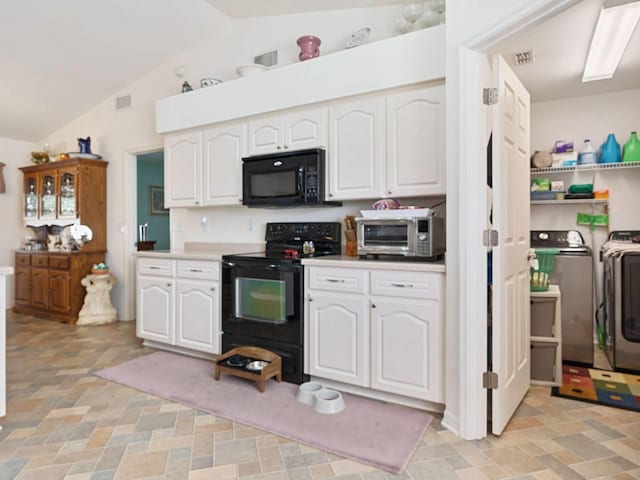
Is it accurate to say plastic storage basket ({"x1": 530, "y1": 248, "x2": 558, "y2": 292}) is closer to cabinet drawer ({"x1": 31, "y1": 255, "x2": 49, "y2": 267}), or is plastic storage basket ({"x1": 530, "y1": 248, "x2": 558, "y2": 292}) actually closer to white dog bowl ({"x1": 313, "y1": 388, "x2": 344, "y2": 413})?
white dog bowl ({"x1": 313, "y1": 388, "x2": 344, "y2": 413})

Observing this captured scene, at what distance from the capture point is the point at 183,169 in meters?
3.73

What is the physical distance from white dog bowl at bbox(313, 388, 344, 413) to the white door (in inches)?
33.0

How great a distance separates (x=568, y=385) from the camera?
2.67 metres

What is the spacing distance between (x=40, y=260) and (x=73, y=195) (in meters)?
0.91

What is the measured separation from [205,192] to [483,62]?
250 centimetres

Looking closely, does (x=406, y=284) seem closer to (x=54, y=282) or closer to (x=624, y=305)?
(x=624, y=305)

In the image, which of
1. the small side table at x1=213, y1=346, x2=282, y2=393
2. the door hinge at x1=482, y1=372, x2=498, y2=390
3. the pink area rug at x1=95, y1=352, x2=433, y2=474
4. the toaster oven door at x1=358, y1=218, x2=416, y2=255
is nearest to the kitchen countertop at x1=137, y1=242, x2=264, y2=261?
A: the small side table at x1=213, y1=346, x2=282, y2=393

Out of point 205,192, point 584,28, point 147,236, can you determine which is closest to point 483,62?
point 584,28

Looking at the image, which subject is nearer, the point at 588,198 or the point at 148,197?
the point at 588,198

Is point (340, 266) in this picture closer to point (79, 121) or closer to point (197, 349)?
point (197, 349)

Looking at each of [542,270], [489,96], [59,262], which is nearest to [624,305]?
[542,270]

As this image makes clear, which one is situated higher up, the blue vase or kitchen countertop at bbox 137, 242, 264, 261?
the blue vase

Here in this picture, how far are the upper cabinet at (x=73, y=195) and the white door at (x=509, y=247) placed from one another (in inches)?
179

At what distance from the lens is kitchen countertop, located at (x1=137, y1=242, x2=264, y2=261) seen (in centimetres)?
317
